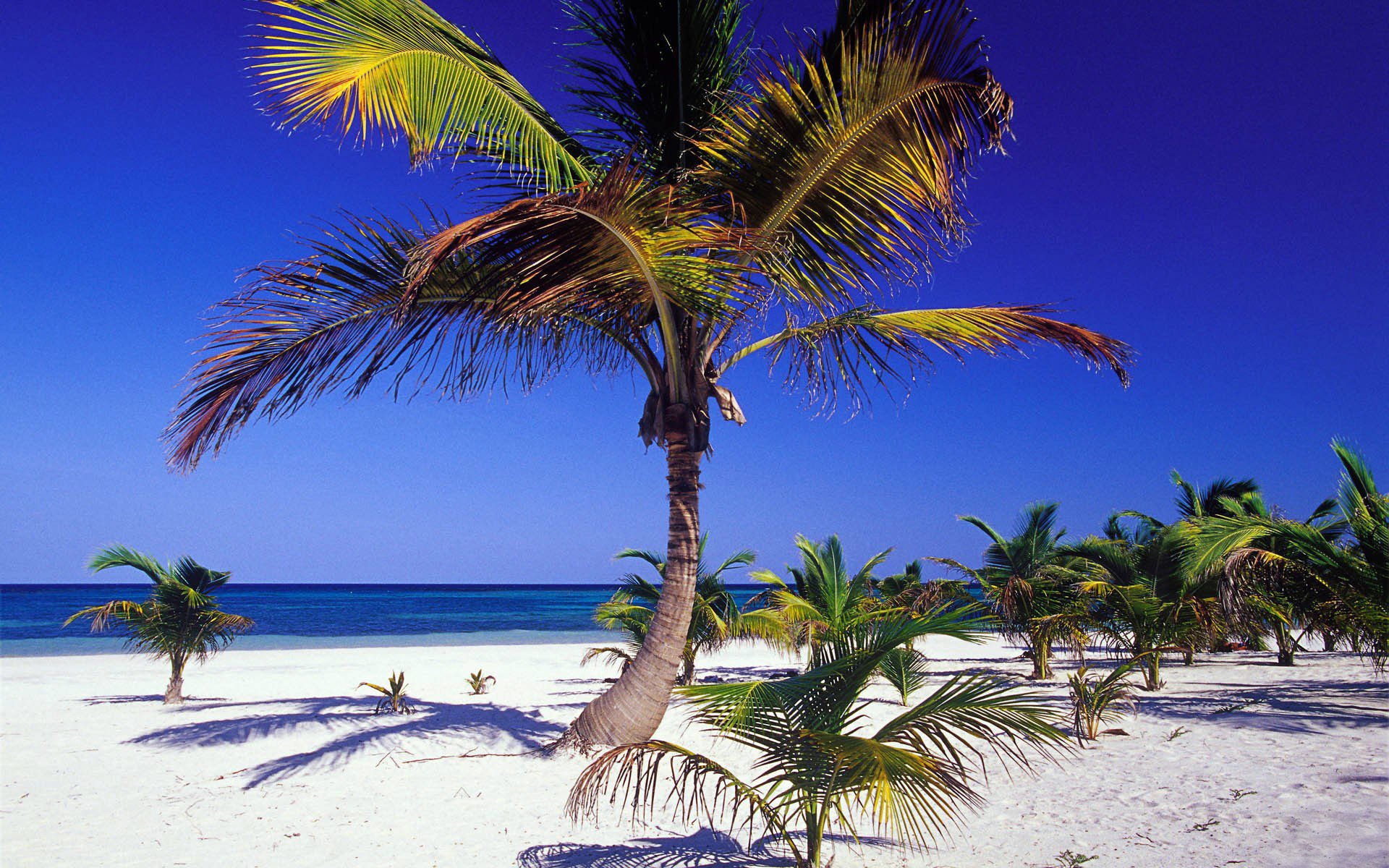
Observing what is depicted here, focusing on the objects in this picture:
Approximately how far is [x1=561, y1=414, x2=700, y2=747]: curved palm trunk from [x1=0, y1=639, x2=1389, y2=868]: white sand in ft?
1.45

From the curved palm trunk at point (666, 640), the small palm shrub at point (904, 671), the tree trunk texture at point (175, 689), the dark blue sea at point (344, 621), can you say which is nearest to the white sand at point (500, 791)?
the tree trunk texture at point (175, 689)

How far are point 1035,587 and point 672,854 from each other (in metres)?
7.93

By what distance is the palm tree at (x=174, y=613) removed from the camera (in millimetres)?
8445

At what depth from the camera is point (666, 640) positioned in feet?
19.1

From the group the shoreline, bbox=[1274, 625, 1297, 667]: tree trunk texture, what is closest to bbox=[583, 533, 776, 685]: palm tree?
bbox=[1274, 625, 1297, 667]: tree trunk texture

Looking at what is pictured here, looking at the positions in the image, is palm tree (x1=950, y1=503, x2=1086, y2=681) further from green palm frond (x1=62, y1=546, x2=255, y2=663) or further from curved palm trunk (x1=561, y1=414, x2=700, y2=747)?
green palm frond (x1=62, y1=546, x2=255, y2=663)

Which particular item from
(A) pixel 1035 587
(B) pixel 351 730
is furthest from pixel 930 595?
(B) pixel 351 730

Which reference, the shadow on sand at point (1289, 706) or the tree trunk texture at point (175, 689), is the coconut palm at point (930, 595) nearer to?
the shadow on sand at point (1289, 706)

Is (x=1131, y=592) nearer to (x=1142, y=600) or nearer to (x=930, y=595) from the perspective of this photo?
(x=1142, y=600)

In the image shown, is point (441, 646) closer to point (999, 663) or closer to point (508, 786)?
point (999, 663)

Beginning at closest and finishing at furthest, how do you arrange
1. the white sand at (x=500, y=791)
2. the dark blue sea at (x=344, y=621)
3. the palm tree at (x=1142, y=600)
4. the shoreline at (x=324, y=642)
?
the white sand at (x=500, y=791)
the palm tree at (x=1142, y=600)
the shoreline at (x=324, y=642)
the dark blue sea at (x=344, y=621)

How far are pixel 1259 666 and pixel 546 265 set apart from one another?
43.1 ft

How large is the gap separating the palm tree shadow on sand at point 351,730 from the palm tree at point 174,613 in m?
1.43

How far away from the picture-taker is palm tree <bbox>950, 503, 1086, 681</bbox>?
9.91 metres
